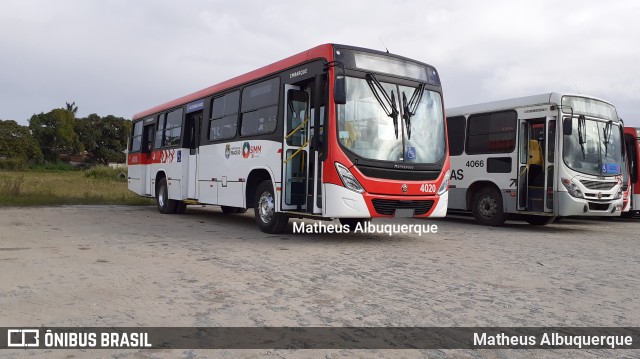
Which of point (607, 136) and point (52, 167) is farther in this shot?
point (52, 167)

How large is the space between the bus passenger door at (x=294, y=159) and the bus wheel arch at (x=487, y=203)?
571cm

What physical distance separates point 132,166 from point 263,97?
938 cm

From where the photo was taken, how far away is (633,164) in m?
15.2

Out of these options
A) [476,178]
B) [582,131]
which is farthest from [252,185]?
[582,131]

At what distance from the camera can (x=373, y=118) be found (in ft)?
28.1

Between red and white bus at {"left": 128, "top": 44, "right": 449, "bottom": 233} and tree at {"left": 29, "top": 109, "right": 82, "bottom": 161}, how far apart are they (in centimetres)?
6529

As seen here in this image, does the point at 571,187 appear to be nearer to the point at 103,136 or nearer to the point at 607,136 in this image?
the point at 607,136

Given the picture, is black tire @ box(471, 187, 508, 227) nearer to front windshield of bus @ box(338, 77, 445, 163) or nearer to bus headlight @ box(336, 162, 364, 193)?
front windshield of bus @ box(338, 77, 445, 163)

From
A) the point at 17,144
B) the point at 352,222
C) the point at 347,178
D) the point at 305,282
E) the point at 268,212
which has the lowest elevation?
the point at 305,282

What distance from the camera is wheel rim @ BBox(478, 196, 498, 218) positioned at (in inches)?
502

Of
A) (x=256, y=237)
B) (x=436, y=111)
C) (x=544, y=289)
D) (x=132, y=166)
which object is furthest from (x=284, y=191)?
(x=132, y=166)

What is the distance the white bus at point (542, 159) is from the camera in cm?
1130

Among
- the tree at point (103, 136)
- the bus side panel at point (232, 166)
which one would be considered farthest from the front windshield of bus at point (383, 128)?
the tree at point (103, 136)

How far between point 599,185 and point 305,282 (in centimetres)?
874
